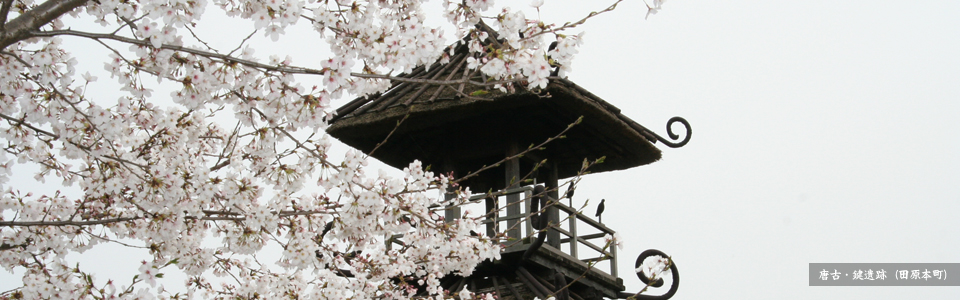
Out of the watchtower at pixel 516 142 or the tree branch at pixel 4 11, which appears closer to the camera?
the tree branch at pixel 4 11

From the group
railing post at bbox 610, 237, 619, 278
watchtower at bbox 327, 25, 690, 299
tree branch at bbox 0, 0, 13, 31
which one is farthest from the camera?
railing post at bbox 610, 237, 619, 278

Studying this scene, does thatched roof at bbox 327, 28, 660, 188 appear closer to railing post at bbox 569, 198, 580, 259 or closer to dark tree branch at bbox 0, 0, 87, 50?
railing post at bbox 569, 198, 580, 259

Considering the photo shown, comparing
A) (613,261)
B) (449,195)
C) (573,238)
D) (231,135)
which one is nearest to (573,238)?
(573,238)

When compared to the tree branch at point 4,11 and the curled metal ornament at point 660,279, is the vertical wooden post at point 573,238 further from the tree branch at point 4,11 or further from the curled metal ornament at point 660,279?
the tree branch at point 4,11

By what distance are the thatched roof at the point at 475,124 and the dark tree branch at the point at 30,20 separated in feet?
10.6

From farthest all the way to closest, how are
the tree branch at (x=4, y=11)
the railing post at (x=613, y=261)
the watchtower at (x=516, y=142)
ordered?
1. the railing post at (x=613, y=261)
2. the watchtower at (x=516, y=142)
3. the tree branch at (x=4, y=11)

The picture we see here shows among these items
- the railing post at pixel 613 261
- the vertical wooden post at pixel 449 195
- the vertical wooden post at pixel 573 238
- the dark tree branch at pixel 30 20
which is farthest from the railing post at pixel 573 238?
the dark tree branch at pixel 30 20

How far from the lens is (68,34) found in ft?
11.6

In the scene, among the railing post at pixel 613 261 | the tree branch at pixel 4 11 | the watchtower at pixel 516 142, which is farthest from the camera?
the railing post at pixel 613 261

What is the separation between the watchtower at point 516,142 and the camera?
6.77 m

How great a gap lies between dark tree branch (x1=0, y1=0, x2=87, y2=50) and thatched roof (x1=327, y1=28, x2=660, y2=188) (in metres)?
3.23

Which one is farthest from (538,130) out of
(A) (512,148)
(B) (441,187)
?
(B) (441,187)

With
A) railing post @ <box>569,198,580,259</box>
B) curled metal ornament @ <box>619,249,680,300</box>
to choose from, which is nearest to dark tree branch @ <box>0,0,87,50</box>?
railing post @ <box>569,198,580,259</box>

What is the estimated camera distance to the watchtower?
6766 mm
